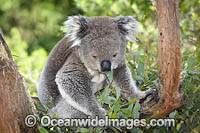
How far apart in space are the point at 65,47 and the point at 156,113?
134 centimetres

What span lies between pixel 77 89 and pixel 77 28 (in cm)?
61

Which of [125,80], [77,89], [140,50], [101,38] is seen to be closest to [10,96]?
[77,89]

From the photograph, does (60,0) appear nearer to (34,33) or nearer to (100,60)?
(34,33)

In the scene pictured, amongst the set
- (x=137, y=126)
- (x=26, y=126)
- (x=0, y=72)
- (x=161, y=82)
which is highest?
(x=0, y=72)

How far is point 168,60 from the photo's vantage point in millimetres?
2318

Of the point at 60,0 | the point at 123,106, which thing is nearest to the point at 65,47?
the point at 123,106

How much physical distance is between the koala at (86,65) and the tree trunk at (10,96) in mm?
702

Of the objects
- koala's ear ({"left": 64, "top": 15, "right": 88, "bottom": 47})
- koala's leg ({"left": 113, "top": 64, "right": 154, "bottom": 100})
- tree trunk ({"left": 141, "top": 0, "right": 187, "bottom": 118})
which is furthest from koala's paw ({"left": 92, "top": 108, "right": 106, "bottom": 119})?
koala's ear ({"left": 64, "top": 15, "right": 88, "bottom": 47})

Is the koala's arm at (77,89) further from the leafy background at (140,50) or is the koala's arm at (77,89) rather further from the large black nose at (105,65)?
the large black nose at (105,65)

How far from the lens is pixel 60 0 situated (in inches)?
461

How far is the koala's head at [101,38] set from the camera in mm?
3055

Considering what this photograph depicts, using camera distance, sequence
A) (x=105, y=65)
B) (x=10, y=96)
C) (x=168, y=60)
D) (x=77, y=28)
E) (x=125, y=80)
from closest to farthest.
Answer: (x=168, y=60) < (x=10, y=96) < (x=105, y=65) < (x=77, y=28) < (x=125, y=80)

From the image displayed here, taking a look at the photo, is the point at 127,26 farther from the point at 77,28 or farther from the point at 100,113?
the point at 100,113

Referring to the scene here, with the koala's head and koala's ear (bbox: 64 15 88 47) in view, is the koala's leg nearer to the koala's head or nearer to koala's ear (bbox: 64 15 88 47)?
the koala's head
